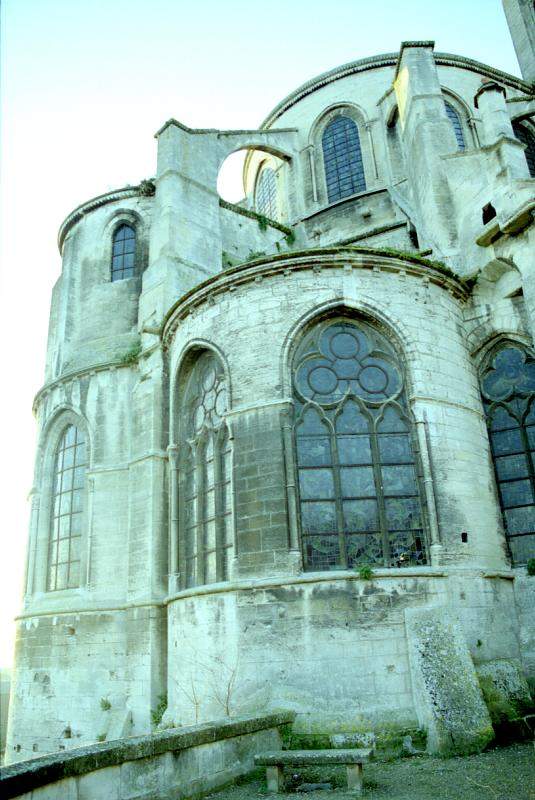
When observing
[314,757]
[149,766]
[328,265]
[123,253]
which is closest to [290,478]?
[328,265]

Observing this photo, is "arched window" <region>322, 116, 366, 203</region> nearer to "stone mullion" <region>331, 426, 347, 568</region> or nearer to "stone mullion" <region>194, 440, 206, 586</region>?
"stone mullion" <region>194, 440, 206, 586</region>

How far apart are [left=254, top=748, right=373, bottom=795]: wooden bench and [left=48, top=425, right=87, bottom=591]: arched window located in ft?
22.9

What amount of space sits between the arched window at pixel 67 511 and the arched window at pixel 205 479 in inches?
113

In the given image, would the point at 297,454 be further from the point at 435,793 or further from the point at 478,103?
the point at 478,103

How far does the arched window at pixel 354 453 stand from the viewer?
890 cm

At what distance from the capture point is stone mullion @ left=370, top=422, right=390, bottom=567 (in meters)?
8.84

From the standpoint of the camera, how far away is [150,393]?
12.1 meters

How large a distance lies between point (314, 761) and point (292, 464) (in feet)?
13.2

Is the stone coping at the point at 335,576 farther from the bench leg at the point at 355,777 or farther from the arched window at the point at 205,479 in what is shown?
the bench leg at the point at 355,777

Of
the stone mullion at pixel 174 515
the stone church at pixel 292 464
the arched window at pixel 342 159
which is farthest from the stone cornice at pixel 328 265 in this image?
the arched window at pixel 342 159

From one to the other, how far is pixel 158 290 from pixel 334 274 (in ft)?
14.5

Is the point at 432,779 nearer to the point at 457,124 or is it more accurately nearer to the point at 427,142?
the point at 427,142

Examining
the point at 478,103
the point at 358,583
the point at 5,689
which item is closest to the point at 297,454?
the point at 358,583

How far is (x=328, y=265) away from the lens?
396 inches
